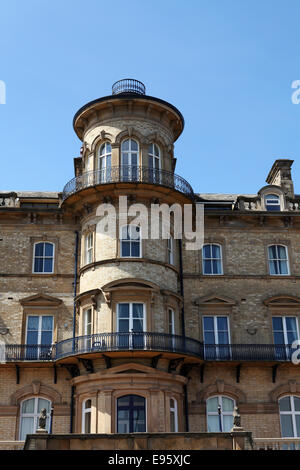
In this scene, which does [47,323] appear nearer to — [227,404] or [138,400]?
[138,400]

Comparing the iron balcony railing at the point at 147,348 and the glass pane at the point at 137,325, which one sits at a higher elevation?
the glass pane at the point at 137,325

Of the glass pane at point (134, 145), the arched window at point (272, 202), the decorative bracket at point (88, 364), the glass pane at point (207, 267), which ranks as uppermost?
the glass pane at point (134, 145)

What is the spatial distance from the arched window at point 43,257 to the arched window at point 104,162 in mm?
4229

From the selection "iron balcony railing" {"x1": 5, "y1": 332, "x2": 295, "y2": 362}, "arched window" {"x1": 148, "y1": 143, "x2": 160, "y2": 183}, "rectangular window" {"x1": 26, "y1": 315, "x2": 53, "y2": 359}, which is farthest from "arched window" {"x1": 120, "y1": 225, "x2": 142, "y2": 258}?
"rectangular window" {"x1": 26, "y1": 315, "x2": 53, "y2": 359}

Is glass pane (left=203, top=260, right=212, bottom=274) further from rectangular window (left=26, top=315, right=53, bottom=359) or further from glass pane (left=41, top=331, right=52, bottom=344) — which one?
glass pane (left=41, top=331, right=52, bottom=344)

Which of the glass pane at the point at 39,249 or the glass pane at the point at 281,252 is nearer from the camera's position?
the glass pane at the point at 39,249

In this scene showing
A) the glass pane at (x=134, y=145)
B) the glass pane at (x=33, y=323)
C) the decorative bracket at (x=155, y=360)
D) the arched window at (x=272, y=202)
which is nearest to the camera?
the decorative bracket at (x=155, y=360)

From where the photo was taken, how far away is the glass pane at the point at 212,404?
90.9 feet

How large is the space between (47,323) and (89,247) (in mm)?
4006

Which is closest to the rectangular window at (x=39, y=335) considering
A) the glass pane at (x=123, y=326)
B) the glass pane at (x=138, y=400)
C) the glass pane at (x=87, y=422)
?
the glass pane at (x=87, y=422)

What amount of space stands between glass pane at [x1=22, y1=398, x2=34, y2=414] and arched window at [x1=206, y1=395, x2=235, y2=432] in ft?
25.4

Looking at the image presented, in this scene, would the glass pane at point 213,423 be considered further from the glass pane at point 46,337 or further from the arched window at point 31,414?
the glass pane at point 46,337

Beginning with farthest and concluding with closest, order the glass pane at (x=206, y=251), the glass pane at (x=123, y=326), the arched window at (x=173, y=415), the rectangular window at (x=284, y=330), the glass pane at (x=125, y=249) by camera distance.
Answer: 1. the glass pane at (x=206, y=251)
2. the rectangular window at (x=284, y=330)
3. the glass pane at (x=125, y=249)
4. the glass pane at (x=123, y=326)
5. the arched window at (x=173, y=415)

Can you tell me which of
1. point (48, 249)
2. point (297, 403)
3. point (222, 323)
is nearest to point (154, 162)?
point (48, 249)
